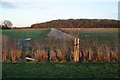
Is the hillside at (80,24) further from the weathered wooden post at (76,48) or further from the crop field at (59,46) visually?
the weathered wooden post at (76,48)

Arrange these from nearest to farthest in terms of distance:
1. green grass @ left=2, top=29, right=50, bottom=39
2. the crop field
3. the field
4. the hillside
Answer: the field → the crop field → the hillside → green grass @ left=2, top=29, right=50, bottom=39

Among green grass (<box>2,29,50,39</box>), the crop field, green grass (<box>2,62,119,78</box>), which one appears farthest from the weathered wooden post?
green grass (<box>2,29,50,39</box>)

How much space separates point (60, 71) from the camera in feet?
20.0

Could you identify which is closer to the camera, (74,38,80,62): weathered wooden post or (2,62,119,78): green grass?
(2,62,119,78): green grass

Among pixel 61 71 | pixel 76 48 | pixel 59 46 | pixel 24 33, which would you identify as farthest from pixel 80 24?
pixel 61 71

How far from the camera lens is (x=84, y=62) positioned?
7246 millimetres

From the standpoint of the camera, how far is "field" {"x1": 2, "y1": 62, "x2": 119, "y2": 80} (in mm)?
5669

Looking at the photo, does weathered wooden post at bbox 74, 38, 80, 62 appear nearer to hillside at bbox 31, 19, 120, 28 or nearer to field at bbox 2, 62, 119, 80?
hillside at bbox 31, 19, 120, 28

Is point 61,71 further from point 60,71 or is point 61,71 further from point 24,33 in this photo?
point 24,33

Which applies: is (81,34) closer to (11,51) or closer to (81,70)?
(81,70)

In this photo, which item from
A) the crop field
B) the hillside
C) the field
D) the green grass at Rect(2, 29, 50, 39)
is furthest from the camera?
the green grass at Rect(2, 29, 50, 39)

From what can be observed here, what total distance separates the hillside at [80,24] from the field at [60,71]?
1.93 meters

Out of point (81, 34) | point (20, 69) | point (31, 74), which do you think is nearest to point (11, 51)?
point (20, 69)

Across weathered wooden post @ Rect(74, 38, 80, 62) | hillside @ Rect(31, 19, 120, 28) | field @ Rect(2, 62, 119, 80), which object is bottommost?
field @ Rect(2, 62, 119, 80)
